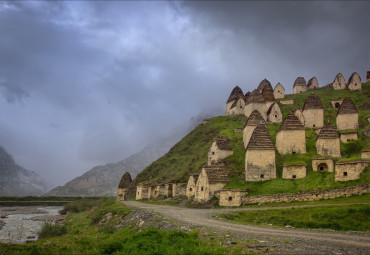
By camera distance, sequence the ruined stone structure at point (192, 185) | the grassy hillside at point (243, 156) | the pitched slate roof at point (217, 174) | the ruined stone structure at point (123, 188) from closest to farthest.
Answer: the grassy hillside at point (243, 156), the pitched slate roof at point (217, 174), the ruined stone structure at point (192, 185), the ruined stone structure at point (123, 188)

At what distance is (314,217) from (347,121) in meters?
30.9

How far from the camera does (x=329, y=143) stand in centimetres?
3175

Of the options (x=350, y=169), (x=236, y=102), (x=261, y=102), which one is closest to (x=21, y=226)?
(x=350, y=169)

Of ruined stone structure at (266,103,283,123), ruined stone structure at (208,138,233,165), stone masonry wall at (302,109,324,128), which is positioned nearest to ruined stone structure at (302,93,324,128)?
stone masonry wall at (302,109,324,128)

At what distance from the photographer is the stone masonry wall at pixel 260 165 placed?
28609mm

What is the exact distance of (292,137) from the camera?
32844 mm

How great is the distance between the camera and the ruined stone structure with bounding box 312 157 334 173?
1049 inches

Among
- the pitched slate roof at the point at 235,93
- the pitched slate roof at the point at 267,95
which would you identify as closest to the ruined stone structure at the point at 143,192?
the pitched slate roof at the point at 267,95

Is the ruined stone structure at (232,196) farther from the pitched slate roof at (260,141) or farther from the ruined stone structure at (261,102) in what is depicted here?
the ruined stone structure at (261,102)

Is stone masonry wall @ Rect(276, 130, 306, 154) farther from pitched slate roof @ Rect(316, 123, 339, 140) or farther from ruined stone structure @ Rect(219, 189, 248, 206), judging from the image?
ruined stone structure @ Rect(219, 189, 248, 206)

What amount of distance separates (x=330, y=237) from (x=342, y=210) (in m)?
5.83

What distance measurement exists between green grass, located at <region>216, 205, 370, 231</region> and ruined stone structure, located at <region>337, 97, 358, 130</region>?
28.8 m

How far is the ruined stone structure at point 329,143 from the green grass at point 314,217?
15627mm

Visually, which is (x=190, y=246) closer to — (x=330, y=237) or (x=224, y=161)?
(x=330, y=237)
